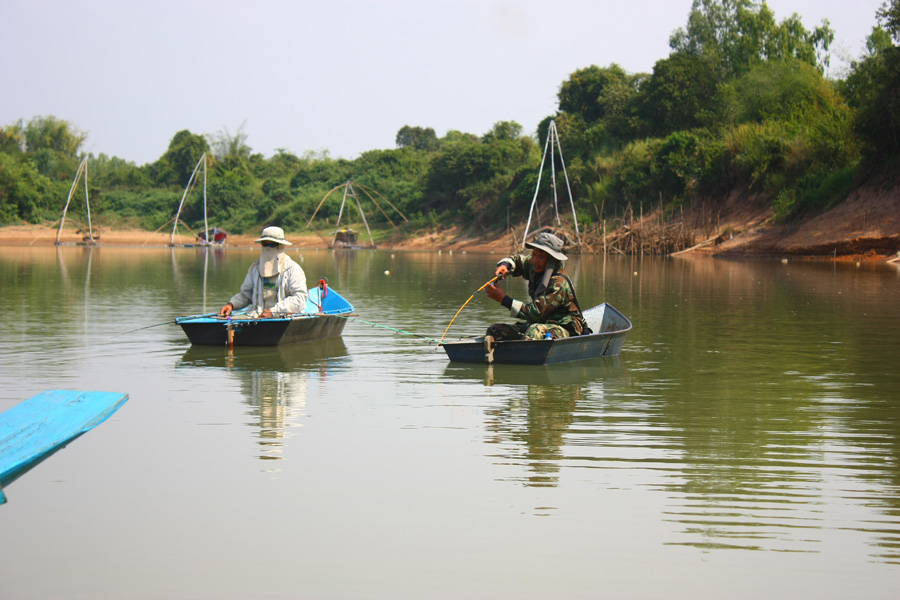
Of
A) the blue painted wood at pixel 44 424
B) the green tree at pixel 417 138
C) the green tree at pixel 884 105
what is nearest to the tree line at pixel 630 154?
the green tree at pixel 884 105

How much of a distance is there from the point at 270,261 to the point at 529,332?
3164 millimetres

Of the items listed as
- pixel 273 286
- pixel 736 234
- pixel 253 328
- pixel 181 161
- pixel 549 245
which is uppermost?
pixel 181 161

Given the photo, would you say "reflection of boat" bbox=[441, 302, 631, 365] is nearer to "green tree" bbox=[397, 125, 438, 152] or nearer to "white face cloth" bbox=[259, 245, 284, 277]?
"white face cloth" bbox=[259, 245, 284, 277]

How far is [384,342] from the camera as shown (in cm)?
1195

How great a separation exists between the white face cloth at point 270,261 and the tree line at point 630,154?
1015 inches

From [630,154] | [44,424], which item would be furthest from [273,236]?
[630,154]

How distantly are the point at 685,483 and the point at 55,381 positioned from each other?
6.09 m

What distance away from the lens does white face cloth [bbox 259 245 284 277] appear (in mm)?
10602

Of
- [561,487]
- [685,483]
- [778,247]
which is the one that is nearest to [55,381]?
[561,487]

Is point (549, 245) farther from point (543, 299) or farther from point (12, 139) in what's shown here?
point (12, 139)

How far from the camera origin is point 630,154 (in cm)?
4641

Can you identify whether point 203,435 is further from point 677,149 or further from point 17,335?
point 677,149

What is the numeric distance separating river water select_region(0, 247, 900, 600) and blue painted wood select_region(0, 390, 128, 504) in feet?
0.38

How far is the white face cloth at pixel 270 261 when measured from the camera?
417 inches
